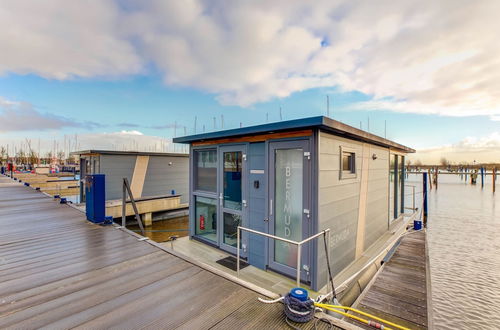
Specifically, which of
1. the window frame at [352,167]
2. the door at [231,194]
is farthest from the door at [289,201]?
the window frame at [352,167]

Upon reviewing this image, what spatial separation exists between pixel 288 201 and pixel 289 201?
0.02 meters

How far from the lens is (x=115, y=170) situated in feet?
33.1

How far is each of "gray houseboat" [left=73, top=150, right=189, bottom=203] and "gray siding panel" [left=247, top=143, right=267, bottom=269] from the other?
814 centimetres

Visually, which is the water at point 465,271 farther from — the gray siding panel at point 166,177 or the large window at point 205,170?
the gray siding panel at point 166,177

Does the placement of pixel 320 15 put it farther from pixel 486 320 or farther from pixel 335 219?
pixel 486 320

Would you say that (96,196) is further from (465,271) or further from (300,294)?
(465,271)

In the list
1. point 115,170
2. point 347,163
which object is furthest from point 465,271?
point 115,170

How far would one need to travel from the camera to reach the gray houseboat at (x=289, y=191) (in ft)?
12.1

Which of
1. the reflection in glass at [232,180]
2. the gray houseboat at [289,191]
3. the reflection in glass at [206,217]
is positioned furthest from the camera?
the reflection in glass at [206,217]

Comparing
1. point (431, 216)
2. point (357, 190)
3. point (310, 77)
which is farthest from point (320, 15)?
point (431, 216)

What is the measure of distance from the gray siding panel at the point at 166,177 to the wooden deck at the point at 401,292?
34.5 feet

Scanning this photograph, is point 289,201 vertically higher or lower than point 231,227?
higher

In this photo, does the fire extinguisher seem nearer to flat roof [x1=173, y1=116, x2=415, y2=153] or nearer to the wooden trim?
the wooden trim

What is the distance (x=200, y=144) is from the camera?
5.82 metres
